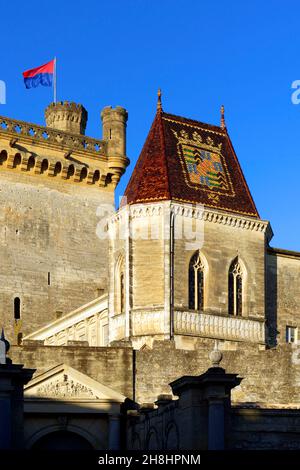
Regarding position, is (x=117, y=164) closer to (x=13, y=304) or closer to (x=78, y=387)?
(x=13, y=304)

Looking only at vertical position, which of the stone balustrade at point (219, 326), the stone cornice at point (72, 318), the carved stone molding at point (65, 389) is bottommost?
the carved stone molding at point (65, 389)

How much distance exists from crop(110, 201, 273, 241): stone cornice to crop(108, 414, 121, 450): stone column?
37.3 ft

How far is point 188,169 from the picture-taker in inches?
1994

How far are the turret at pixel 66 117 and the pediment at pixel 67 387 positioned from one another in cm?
2421

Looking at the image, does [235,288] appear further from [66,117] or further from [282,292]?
[66,117]

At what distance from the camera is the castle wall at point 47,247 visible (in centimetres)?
5675

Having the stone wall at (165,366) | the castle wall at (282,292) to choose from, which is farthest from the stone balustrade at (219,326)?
the stone wall at (165,366)

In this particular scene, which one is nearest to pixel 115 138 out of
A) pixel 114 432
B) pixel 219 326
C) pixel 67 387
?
pixel 219 326

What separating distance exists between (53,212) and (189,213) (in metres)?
12.1

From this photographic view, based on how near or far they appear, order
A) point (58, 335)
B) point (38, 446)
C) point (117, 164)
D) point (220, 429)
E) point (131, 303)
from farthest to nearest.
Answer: point (117, 164) < point (58, 335) < point (131, 303) < point (38, 446) < point (220, 429)

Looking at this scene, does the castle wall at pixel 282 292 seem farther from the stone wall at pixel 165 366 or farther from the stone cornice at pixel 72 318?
the stone wall at pixel 165 366

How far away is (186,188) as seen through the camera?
163ft
